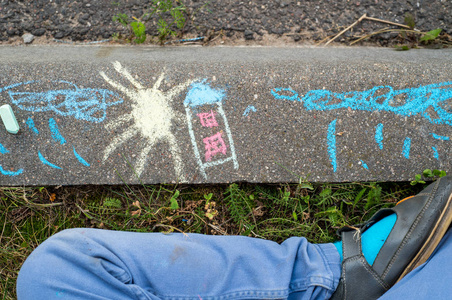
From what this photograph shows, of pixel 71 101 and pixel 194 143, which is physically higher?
pixel 71 101

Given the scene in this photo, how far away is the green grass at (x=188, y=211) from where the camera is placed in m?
1.69

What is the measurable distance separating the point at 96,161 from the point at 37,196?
40cm

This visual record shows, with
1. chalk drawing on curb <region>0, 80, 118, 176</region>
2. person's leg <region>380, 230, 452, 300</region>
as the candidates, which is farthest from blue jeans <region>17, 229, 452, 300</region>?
chalk drawing on curb <region>0, 80, 118, 176</region>

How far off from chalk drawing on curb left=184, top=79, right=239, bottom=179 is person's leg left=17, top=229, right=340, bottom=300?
15.2 inches

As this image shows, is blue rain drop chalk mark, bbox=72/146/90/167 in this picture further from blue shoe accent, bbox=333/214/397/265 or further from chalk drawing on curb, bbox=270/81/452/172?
blue shoe accent, bbox=333/214/397/265

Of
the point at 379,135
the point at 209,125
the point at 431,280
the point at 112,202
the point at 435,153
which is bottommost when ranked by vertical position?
the point at 431,280

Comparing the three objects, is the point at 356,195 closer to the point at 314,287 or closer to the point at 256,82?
the point at 314,287

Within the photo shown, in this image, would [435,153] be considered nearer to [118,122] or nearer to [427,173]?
[427,173]

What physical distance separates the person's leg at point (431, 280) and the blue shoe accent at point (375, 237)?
21cm

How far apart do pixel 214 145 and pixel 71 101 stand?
0.71 meters

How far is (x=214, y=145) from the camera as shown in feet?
5.18

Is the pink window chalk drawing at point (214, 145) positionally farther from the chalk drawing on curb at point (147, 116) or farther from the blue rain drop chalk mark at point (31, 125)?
the blue rain drop chalk mark at point (31, 125)

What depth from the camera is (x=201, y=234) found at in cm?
162

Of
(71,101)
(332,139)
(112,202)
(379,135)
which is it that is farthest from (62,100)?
(379,135)
